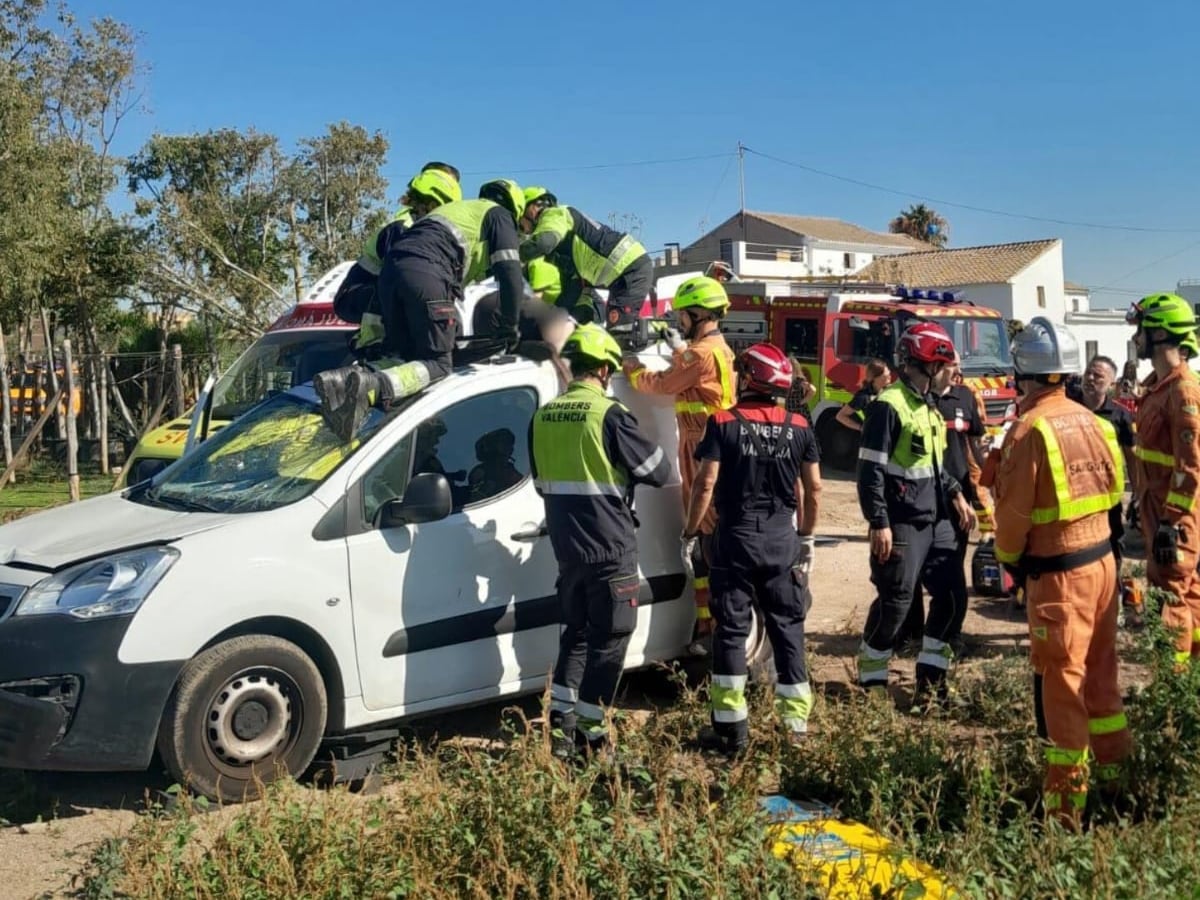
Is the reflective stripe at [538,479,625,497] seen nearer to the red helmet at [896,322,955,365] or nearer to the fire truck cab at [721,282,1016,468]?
the red helmet at [896,322,955,365]

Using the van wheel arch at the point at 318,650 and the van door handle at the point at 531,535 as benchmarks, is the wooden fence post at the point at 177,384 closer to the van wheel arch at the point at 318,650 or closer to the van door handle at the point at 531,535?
the van door handle at the point at 531,535

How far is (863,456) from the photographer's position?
5.80 meters

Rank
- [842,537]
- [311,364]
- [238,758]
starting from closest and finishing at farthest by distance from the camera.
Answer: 1. [238,758]
2. [311,364]
3. [842,537]

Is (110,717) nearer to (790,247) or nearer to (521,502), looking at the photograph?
(521,502)

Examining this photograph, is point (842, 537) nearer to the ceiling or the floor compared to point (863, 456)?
nearer to the floor

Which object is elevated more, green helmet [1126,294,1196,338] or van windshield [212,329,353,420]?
van windshield [212,329,353,420]

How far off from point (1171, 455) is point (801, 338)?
11.2 m

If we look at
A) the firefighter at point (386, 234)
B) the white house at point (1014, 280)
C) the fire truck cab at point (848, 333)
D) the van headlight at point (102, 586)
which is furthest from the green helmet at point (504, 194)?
the white house at point (1014, 280)

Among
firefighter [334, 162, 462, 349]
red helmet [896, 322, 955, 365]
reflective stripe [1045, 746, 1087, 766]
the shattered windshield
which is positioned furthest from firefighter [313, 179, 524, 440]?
the shattered windshield

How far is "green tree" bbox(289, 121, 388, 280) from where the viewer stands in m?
25.4

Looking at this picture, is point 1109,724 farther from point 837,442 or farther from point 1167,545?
point 837,442

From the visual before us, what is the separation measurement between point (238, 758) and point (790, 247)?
161ft

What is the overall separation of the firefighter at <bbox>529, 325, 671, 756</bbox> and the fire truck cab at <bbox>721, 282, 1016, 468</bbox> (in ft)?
34.9

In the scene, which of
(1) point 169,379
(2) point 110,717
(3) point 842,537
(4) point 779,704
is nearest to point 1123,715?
(4) point 779,704
